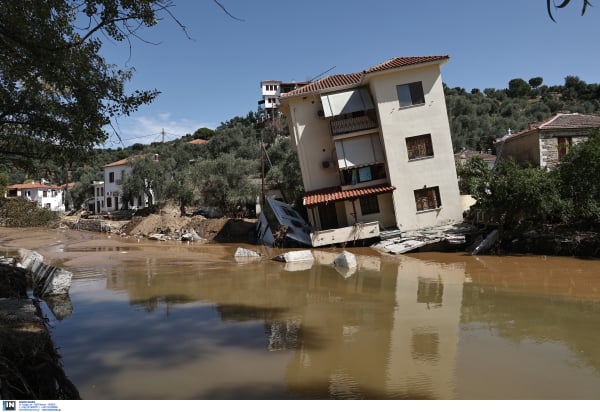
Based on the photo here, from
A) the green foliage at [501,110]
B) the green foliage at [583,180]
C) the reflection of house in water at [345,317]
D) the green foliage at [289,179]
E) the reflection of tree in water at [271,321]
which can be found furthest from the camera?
the green foliage at [501,110]

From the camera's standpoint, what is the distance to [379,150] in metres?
26.8

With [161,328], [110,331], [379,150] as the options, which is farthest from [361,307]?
[379,150]

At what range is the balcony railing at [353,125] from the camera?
26.7 metres

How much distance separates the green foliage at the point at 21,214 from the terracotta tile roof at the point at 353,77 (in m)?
30.9

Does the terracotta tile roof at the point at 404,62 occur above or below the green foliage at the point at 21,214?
above

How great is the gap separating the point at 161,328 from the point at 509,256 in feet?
53.8

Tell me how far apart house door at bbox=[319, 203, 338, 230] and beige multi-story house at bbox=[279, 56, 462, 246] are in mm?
65

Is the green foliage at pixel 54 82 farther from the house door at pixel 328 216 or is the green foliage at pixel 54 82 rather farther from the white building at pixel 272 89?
the white building at pixel 272 89

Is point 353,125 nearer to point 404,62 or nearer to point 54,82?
point 404,62

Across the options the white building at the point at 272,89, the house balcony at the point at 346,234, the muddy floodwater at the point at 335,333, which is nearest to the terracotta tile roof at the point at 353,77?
the house balcony at the point at 346,234

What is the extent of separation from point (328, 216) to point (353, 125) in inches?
237

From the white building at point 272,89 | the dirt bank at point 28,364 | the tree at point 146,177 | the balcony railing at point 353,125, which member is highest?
the white building at point 272,89

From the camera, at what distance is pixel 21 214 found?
41938mm

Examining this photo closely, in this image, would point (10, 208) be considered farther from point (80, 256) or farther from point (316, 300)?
point (316, 300)
